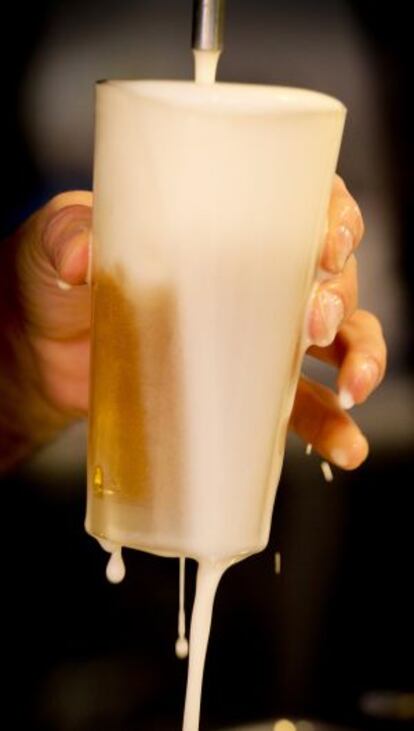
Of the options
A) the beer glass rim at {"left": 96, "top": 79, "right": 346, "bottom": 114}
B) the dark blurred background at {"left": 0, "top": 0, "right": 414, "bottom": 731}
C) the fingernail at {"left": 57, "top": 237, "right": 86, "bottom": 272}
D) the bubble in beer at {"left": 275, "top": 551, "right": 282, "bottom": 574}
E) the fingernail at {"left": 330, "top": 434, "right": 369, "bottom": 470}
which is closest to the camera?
the beer glass rim at {"left": 96, "top": 79, "right": 346, "bottom": 114}

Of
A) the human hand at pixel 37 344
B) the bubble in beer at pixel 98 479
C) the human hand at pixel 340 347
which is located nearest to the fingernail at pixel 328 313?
the human hand at pixel 340 347

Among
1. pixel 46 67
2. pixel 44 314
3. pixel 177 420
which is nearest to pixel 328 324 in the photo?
pixel 177 420

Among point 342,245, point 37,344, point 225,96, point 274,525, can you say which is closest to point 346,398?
point 342,245

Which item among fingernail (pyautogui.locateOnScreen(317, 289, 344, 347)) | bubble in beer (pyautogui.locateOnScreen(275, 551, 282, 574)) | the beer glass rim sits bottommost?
bubble in beer (pyautogui.locateOnScreen(275, 551, 282, 574))

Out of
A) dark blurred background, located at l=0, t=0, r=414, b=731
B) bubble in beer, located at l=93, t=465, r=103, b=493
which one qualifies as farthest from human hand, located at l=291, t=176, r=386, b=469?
dark blurred background, located at l=0, t=0, r=414, b=731

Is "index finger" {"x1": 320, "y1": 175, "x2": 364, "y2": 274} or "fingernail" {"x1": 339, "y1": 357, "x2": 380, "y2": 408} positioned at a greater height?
"index finger" {"x1": 320, "y1": 175, "x2": 364, "y2": 274}

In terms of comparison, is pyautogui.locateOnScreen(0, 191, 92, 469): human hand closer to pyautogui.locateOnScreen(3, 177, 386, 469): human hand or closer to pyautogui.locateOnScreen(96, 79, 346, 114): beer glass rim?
pyautogui.locateOnScreen(3, 177, 386, 469): human hand

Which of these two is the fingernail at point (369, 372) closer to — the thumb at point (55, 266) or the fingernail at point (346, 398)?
the fingernail at point (346, 398)
